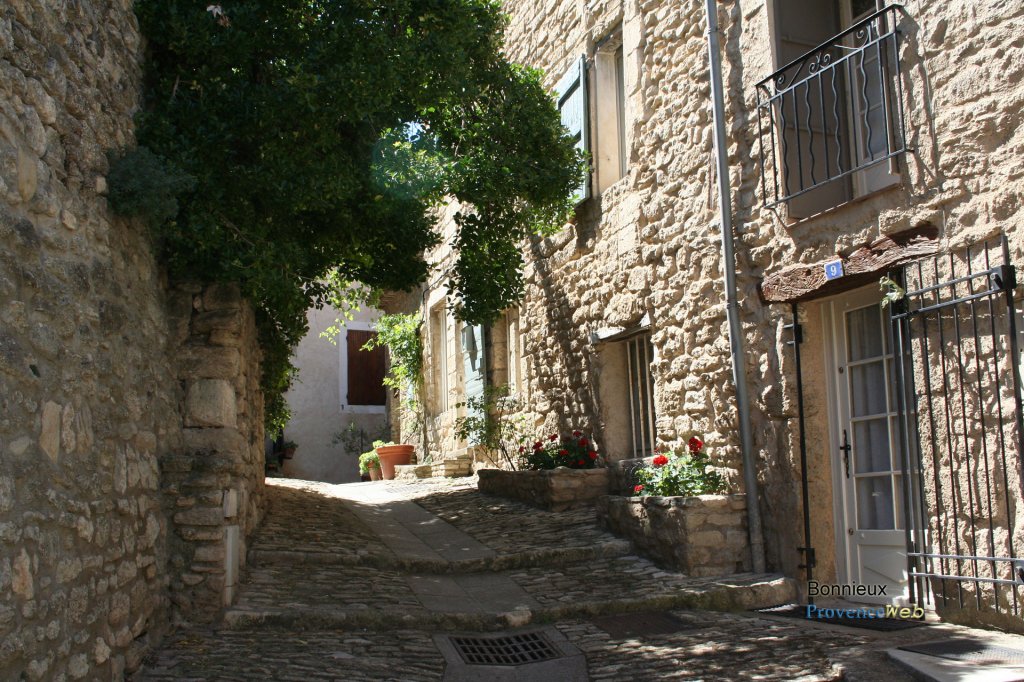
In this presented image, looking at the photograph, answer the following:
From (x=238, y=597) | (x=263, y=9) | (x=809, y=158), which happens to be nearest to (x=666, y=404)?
(x=809, y=158)

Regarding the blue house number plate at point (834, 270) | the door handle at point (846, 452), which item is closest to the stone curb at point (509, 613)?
the door handle at point (846, 452)

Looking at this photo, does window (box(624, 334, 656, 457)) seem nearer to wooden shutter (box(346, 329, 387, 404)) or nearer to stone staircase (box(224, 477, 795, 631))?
stone staircase (box(224, 477, 795, 631))

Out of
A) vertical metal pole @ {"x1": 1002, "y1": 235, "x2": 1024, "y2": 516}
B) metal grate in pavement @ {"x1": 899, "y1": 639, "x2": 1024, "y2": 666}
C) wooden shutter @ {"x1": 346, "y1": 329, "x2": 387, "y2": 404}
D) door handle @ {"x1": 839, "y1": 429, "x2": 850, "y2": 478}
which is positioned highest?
wooden shutter @ {"x1": 346, "y1": 329, "x2": 387, "y2": 404}

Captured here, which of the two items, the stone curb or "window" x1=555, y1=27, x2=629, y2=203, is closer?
the stone curb

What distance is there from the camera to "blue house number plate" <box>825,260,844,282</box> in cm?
538

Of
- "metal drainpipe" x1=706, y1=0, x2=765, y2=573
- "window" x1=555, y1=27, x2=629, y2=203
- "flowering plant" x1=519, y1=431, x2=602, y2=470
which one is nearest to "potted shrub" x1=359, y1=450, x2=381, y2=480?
"flowering plant" x1=519, y1=431, x2=602, y2=470

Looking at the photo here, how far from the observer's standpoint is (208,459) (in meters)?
5.24

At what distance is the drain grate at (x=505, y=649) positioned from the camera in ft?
15.8

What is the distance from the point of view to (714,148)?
6512 mm

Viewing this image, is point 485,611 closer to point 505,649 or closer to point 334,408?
point 505,649

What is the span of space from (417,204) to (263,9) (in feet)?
6.28

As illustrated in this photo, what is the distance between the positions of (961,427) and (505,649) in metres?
2.68

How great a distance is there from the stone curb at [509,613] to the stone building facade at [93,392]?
0.36m

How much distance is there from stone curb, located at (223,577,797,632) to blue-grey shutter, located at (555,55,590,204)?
4.19m
